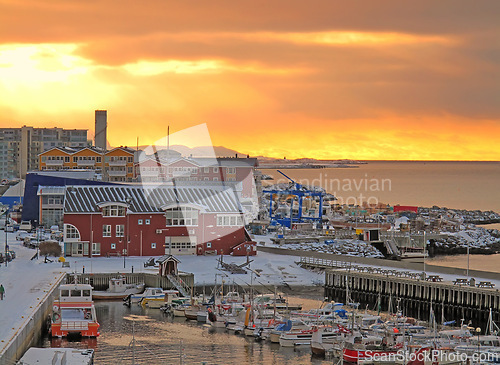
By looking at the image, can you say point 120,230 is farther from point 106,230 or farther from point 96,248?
point 96,248

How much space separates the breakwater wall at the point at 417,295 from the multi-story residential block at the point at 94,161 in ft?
164

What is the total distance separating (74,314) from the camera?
4309 cm

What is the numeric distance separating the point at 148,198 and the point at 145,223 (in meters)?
2.14

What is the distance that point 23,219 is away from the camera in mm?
77875

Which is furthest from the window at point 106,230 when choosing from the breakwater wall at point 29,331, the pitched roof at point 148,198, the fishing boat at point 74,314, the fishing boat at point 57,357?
the fishing boat at point 57,357

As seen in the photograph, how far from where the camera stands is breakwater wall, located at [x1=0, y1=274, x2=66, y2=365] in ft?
105

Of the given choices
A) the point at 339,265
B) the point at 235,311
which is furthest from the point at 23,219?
the point at 235,311

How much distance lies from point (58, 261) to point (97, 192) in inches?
256

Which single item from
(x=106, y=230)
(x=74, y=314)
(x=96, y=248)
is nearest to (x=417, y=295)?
(x=74, y=314)

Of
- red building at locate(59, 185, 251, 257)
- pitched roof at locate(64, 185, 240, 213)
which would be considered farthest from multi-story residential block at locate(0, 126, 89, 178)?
red building at locate(59, 185, 251, 257)

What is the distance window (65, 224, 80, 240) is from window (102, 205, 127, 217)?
208cm

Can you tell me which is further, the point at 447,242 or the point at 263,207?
the point at 263,207

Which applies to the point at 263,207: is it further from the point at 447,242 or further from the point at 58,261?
the point at 58,261

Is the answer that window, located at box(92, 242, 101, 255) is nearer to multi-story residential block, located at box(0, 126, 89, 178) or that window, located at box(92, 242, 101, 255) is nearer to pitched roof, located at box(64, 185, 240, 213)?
pitched roof, located at box(64, 185, 240, 213)
